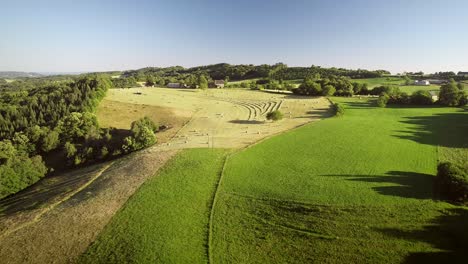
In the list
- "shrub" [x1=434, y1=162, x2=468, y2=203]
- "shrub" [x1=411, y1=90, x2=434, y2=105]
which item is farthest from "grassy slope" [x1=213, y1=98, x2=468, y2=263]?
"shrub" [x1=411, y1=90, x2=434, y2=105]

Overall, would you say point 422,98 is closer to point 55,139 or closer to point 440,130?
point 440,130

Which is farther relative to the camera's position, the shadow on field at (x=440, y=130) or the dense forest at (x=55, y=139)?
the dense forest at (x=55, y=139)

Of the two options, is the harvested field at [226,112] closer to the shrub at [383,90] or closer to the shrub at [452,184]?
the shrub at [383,90]

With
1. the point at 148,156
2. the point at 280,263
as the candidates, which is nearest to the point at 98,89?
the point at 148,156

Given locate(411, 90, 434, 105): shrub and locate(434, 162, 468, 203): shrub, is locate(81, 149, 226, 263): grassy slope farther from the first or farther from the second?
locate(411, 90, 434, 105): shrub

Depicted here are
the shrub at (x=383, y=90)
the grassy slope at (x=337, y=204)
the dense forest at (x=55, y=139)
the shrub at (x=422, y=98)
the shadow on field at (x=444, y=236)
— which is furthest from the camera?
the shrub at (x=383, y=90)

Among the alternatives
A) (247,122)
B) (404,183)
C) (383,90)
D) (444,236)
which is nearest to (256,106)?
(247,122)

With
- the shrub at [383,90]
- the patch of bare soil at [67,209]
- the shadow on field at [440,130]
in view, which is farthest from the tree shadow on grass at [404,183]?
the shrub at [383,90]

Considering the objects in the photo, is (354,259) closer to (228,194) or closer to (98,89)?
(228,194)
